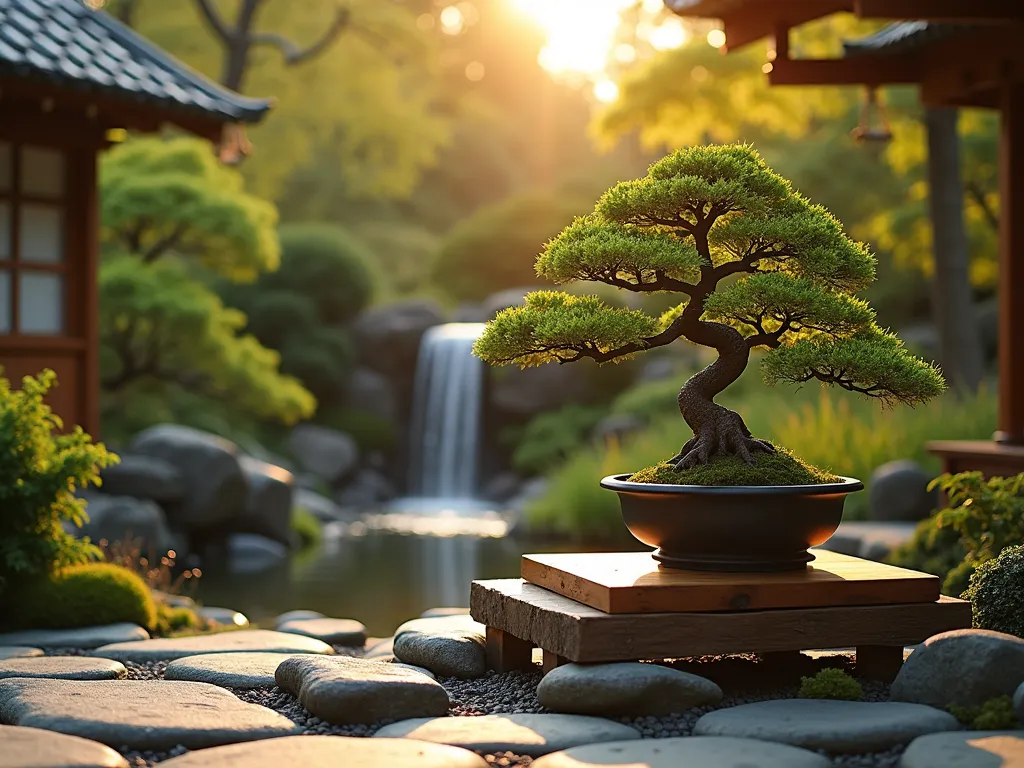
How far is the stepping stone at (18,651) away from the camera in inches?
185

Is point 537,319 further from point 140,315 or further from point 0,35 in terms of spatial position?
point 140,315

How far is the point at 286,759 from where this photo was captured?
3.17m

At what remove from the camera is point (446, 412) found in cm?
1700

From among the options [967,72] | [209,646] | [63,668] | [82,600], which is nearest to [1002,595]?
[209,646]

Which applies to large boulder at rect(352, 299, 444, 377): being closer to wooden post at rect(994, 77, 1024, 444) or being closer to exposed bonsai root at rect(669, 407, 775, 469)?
wooden post at rect(994, 77, 1024, 444)

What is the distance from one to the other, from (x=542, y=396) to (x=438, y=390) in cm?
134

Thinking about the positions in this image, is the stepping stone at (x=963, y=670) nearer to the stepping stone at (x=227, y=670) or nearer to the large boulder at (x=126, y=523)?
the stepping stone at (x=227, y=670)

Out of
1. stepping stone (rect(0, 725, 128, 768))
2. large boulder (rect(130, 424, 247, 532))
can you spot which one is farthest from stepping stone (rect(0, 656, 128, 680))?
large boulder (rect(130, 424, 247, 532))

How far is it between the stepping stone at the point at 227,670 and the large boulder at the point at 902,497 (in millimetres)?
5042

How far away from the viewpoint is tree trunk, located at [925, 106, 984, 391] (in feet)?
38.6

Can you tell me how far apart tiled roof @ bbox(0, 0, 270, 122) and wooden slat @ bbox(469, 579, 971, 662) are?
422cm

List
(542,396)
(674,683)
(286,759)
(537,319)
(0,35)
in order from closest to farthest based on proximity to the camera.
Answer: (286,759)
(674,683)
(537,319)
(0,35)
(542,396)

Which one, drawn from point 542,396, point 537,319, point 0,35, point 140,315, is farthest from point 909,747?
point 542,396

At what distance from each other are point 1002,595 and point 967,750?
108 centimetres
